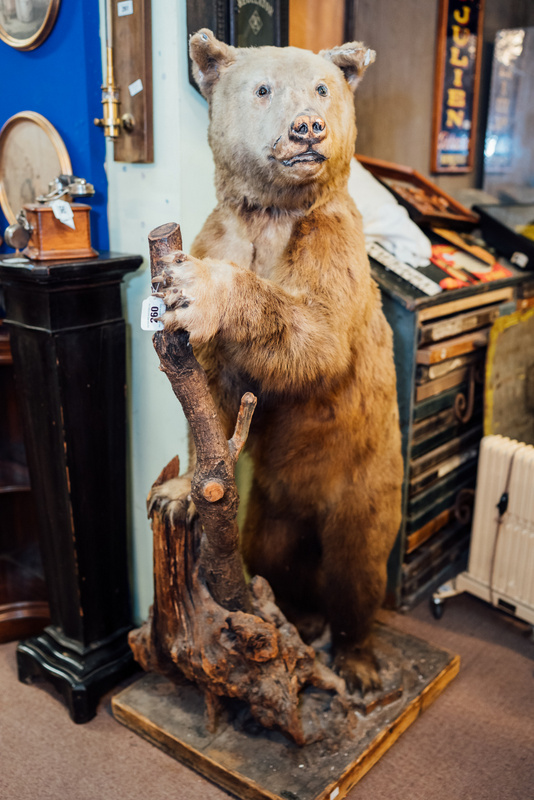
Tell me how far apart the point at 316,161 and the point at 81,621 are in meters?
1.64

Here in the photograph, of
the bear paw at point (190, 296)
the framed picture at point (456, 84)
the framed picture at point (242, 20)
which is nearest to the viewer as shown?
the bear paw at point (190, 296)

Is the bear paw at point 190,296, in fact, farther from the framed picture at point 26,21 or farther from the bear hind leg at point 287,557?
the framed picture at point 26,21

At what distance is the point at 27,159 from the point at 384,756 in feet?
7.56

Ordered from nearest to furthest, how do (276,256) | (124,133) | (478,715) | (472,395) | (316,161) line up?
(316,161)
(276,256)
(124,133)
(478,715)
(472,395)

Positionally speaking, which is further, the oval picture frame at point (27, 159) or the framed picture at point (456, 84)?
the framed picture at point (456, 84)

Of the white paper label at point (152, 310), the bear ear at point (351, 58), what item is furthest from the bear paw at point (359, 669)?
the bear ear at point (351, 58)

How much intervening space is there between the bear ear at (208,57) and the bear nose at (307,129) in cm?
35

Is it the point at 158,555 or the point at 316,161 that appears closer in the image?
the point at 316,161

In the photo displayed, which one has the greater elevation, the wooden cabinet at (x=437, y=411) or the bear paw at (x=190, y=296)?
the bear paw at (x=190, y=296)

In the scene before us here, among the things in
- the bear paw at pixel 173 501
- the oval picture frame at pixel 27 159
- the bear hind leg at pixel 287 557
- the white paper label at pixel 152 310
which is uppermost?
the oval picture frame at pixel 27 159

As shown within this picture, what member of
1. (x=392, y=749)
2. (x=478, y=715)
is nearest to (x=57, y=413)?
(x=392, y=749)

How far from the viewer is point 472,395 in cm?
296

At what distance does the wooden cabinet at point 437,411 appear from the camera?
2.56 meters

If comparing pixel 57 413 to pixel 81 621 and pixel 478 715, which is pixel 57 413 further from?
pixel 478 715
